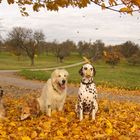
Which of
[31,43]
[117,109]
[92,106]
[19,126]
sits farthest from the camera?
[31,43]

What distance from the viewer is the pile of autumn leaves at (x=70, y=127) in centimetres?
895

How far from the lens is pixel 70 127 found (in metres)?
9.88

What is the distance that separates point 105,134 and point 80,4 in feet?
11.6

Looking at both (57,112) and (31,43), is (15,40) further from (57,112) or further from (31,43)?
(57,112)

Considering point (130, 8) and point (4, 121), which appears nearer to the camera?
point (130, 8)

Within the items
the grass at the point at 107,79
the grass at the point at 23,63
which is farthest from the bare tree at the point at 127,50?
the grass at the point at 107,79

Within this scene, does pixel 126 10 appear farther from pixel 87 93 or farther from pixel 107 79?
pixel 107 79

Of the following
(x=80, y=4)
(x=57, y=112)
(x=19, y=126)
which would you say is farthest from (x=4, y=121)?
(x=80, y=4)

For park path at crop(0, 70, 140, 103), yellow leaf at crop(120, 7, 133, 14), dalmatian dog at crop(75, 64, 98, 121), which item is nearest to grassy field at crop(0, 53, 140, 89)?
park path at crop(0, 70, 140, 103)

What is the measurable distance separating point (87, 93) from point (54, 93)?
0.84m

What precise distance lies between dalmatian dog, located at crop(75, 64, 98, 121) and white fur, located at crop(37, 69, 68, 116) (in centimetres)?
45

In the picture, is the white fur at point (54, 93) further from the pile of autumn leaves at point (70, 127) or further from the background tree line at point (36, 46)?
the background tree line at point (36, 46)

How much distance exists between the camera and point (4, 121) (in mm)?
10531

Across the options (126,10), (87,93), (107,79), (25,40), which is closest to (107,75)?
(107,79)
